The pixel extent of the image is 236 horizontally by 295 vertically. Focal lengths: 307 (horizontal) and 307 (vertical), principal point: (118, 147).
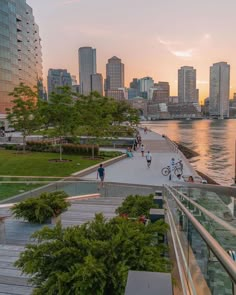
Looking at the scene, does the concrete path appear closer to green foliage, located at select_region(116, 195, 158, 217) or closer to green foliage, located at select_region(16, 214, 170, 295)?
green foliage, located at select_region(116, 195, 158, 217)

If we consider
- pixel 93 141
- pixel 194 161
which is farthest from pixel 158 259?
pixel 194 161

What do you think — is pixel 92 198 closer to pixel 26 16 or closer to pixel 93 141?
pixel 93 141

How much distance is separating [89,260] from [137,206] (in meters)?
4.85

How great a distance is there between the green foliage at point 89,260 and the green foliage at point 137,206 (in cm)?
366

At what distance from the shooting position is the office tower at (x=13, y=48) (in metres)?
77.9

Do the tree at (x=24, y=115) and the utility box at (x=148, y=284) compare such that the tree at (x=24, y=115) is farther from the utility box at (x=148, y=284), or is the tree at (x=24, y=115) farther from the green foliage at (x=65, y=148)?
the utility box at (x=148, y=284)

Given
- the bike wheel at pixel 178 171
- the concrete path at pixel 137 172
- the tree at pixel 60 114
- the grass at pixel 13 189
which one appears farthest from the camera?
the tree at pixel 60 114

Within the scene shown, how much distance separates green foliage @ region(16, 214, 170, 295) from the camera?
3.71 m

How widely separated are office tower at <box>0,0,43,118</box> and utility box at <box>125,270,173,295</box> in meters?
79.2

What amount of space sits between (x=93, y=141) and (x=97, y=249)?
30646 millimetres

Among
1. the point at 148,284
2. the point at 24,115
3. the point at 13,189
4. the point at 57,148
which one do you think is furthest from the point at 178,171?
the point at 24,115

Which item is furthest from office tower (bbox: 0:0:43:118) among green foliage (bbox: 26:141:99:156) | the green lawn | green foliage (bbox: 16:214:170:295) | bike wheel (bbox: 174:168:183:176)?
green foliage (bbox: 16:214:170:295)

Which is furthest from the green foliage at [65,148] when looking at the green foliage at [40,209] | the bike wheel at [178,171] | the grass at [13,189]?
the green foliage at [40,209]

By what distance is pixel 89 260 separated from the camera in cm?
381
